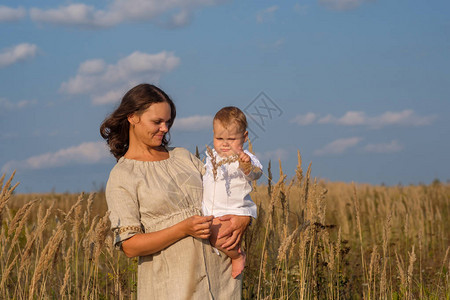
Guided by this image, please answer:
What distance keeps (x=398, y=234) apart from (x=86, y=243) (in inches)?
259

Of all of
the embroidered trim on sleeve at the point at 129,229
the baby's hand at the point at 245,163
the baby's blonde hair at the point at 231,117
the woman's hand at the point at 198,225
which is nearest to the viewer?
the woman's hand at the point at 198,225

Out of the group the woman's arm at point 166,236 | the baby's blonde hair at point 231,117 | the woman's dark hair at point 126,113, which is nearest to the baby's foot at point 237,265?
the woman's arm at point 166,236

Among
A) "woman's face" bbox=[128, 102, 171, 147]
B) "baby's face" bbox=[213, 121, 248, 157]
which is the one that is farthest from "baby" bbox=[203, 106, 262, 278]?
"woman's face" bbox=[128, 102, 171, 147]

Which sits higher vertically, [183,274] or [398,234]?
[398,234]

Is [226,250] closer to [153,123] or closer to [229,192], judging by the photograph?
[229,192]

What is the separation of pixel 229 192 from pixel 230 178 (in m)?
0.09

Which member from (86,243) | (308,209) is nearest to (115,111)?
(86,243)

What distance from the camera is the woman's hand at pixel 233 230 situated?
2551 mm

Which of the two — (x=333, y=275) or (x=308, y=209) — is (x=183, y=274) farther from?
(x=333, y=275)

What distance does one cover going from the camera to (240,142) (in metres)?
2.81

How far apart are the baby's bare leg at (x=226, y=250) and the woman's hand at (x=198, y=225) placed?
244mm

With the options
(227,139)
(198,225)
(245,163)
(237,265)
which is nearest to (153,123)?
(227,139)

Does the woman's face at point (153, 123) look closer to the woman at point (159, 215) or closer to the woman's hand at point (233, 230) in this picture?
the woman at point (159, 215)

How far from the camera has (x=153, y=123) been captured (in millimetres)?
2660
